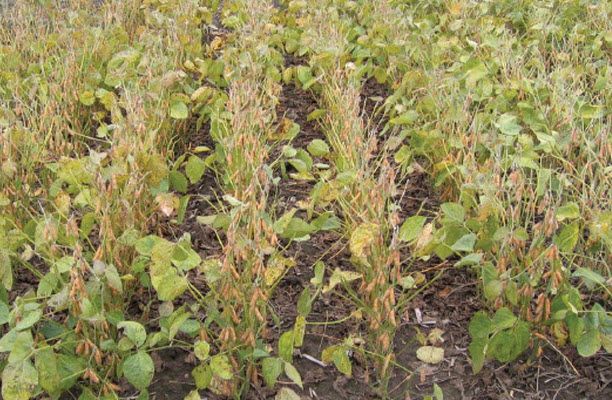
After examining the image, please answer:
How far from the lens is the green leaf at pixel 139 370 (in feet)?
4.96

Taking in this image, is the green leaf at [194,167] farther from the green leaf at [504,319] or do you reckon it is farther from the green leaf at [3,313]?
the green leaf at [504,319]

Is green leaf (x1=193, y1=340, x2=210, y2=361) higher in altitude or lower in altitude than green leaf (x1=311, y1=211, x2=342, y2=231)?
lower

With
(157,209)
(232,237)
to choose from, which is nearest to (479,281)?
(232,237)

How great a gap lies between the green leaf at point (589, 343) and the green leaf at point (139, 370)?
2.75ft

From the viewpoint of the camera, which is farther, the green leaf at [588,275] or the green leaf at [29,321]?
the green leaf at [588,275]

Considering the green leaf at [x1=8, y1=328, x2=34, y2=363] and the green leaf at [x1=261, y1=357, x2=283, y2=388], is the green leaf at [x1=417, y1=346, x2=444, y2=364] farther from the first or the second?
the green leaf at [x1=8, y1=328, x2=34, y2=363]

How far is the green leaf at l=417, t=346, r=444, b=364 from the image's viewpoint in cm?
169

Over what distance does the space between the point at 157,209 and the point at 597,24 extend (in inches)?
83.0

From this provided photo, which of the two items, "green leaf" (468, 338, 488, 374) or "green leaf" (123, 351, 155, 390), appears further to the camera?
"green leaf" (468, 338, 488, 374)

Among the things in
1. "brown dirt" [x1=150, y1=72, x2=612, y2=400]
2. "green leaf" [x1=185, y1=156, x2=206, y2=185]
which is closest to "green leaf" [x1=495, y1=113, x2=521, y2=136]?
"brown dirt" [x1=150, y1=72, x2=612, y2=400]

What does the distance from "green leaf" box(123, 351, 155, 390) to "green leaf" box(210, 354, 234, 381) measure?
4.6 inches

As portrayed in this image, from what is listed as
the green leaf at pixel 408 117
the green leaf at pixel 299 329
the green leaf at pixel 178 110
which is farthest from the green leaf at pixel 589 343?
the green leaf at pixel 178 110

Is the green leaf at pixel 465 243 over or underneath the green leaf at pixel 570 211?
underneath

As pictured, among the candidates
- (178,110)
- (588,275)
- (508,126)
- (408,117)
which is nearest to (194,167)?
(178,110)
